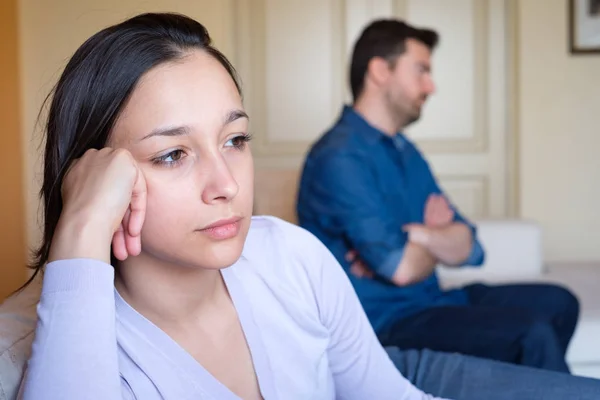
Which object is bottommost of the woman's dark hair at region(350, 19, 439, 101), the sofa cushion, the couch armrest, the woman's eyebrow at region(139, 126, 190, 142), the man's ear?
the sofa cushion

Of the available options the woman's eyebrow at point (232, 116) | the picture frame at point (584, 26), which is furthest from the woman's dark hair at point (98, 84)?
the picture frame at point (584, 26)

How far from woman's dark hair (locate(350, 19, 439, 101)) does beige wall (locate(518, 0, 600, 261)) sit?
201 centimetres

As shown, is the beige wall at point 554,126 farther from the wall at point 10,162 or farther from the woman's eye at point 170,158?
the woman's eye at point 170,158

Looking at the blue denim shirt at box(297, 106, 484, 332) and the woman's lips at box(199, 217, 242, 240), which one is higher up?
the woman's lips at box(199, 217, 242, 240)

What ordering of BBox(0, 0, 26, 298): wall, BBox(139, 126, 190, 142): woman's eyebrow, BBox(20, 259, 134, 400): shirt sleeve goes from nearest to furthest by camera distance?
BBox(20, 259, 134, 400): shirt sleeve, BBox(139, 126, 190, 142): woman's eyebrow, BBox(0, 0, 26, 298): wall

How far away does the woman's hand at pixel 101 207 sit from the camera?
84cm

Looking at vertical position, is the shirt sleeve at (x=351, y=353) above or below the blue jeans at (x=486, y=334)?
above

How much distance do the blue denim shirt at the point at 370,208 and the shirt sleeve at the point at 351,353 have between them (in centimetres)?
87

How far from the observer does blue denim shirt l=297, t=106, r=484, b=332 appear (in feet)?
6.80

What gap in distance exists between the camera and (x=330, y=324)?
116cm

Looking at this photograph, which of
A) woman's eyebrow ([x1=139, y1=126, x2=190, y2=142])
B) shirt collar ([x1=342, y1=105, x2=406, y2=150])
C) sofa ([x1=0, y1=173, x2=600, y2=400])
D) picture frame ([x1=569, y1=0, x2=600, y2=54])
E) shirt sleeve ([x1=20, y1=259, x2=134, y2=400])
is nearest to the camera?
shirt sleeve ([x1=20, y1=259, x2=134, y2=400])

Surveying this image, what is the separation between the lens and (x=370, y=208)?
6.81 ft

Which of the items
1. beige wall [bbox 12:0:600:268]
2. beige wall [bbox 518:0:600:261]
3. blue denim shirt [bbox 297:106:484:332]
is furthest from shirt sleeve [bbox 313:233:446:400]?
beige wall [bbox 518:0:600:261]

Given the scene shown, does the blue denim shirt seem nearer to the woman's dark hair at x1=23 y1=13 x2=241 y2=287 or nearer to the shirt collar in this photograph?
the shirt collar
